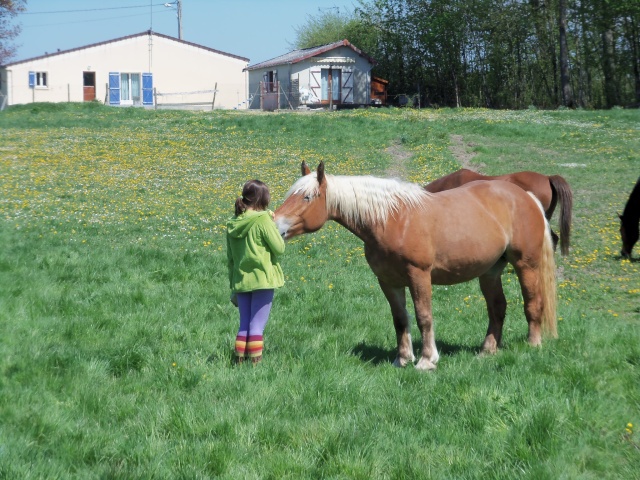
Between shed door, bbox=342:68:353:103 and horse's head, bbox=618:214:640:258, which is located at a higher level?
shed door, bbox=342:68:353:103

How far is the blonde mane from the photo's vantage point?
6.47 meters

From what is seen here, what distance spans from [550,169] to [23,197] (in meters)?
14.7

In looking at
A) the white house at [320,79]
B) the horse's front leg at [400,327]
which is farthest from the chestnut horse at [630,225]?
the white house at [320,79]

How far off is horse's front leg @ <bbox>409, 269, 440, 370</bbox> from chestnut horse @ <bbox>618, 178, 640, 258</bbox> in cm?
717

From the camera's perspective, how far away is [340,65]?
183ft

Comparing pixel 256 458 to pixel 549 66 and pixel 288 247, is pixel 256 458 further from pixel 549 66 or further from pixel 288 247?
pixel 549 66

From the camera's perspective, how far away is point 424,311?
6559 millimetres

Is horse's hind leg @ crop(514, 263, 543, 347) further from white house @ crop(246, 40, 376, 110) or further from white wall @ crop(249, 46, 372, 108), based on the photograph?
white wall @ crop(249, 46, 372, 108)

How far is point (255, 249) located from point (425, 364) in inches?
71.7

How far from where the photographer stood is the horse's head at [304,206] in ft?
21.1

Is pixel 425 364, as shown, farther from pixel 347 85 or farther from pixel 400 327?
pixel 347 85

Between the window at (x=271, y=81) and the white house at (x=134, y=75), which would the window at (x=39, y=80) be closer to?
the white house at (x=134, y=75)

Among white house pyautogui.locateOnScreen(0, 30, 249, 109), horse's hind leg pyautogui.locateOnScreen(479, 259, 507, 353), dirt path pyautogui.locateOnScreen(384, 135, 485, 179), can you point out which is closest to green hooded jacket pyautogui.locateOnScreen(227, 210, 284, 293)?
horse's hind leg pyautogui.locateOnScreen(479, 259, 507, 353)

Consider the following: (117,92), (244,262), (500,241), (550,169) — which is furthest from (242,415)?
(117,92)
